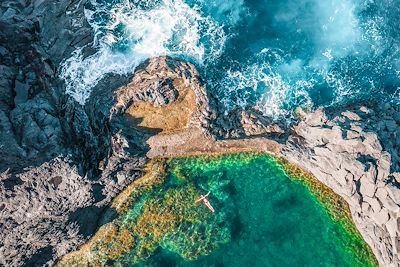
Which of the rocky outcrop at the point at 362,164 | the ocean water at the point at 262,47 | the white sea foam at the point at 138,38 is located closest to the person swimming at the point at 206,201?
the rocky outcrop at the point at 362,164

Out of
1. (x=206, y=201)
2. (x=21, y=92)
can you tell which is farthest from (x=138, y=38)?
(x=206, y=201)

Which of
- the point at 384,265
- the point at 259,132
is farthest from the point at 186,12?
the point at 384,265

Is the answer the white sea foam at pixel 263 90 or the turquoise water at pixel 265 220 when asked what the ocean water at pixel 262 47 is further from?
the turquoise water at pixel 265 220

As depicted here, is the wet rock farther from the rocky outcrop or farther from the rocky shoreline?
the rocky outcrop

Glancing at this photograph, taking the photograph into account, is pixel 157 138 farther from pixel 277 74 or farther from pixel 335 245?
pixel 335 245

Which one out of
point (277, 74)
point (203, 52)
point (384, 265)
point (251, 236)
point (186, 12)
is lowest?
point (384, 265)

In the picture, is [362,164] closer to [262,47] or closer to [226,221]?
[226,221]
